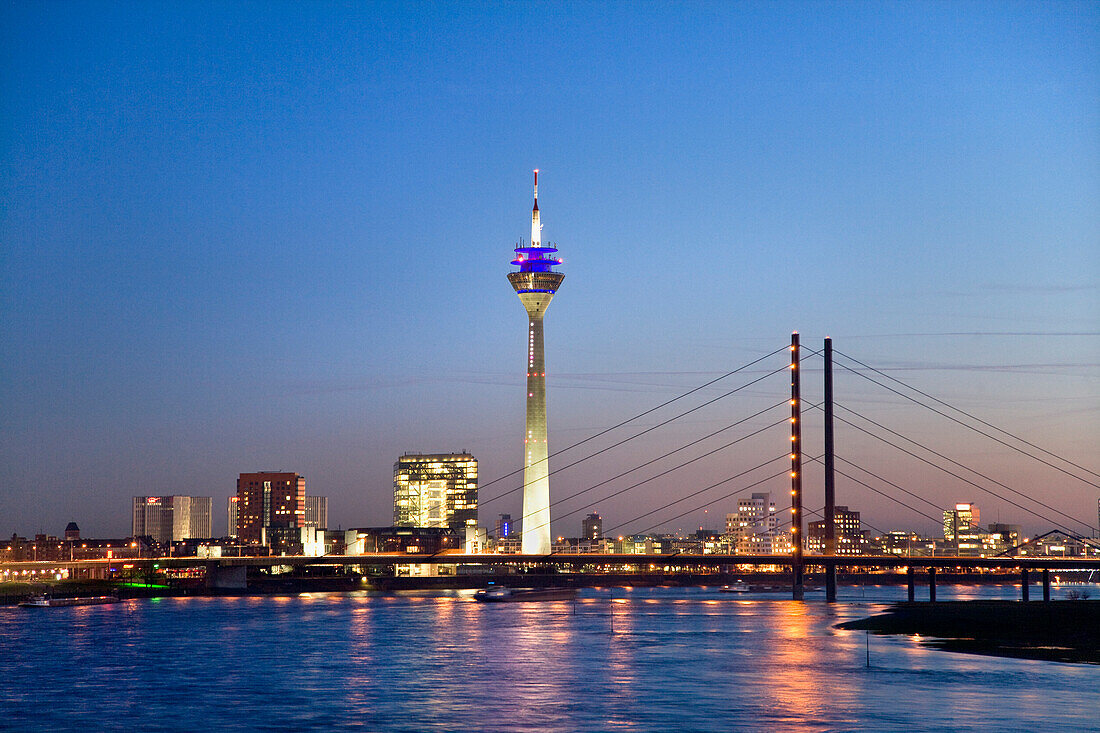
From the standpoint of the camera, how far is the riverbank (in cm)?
6156

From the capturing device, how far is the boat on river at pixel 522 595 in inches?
6289

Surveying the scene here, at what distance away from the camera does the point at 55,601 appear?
12781cm

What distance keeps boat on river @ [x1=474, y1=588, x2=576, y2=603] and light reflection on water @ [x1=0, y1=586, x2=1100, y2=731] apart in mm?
68716

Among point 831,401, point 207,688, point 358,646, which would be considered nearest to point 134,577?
point 831,401

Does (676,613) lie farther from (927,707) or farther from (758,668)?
(927,707)

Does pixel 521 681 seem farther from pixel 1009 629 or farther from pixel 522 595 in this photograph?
pixel 522 595

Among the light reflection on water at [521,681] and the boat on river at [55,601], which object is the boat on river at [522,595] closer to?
the boat on river at [55,601]

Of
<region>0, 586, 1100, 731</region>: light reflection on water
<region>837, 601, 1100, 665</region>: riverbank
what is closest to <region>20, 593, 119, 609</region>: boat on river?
<region>0, 586, 1100, 731</region>: light reflection on water

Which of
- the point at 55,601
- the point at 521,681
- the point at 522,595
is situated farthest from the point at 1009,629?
the point at 522,595

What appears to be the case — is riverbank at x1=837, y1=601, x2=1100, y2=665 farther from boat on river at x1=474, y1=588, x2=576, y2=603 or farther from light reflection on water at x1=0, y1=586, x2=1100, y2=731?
boat on river at x1=474, y1=588, x2=576, y2=603

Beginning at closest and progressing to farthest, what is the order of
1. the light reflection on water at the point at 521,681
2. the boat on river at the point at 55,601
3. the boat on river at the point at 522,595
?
1. the light reflection on water at the point at 521,681
2. the boat on river at the point at 55,601
3. the boat on river at the point at 522,595

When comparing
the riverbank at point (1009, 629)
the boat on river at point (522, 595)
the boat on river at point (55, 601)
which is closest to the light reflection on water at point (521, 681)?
the riverbank at point (1009, 629)

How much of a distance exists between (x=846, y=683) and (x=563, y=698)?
11696 millimetres

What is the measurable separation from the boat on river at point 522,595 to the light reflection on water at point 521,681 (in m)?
68.7
